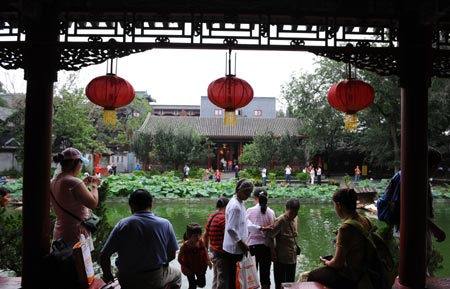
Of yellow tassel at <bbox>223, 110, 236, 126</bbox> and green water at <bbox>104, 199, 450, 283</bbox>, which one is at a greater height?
yellow tassel at <bbox>223, 110, 236, 126</bbox>

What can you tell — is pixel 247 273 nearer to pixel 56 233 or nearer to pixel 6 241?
pixel 56 233

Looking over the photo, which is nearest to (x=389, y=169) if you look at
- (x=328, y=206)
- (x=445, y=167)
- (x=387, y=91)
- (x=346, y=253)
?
(x=445, y=167)

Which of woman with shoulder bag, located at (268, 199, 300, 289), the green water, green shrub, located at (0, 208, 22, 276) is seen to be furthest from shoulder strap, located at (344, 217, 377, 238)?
the green water

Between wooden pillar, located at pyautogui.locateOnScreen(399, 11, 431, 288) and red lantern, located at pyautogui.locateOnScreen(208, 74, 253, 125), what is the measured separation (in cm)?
137

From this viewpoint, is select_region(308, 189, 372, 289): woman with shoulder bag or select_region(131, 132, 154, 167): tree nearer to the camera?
select_region(308, 189, 372, 289): woman with shoulder bag

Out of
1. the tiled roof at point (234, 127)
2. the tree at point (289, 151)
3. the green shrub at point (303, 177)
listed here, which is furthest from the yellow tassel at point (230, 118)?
the tiled roof at point (234, 127)

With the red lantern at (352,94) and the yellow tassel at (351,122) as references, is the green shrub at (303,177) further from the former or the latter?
the red lantern at (352,94)

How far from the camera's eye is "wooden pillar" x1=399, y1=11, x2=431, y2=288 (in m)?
3.31

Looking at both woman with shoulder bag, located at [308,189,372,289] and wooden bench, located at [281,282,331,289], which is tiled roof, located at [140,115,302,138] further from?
woman with shoulder bag, located at [308,189,372,289]

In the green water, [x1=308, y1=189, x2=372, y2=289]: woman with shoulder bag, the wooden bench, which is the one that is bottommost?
the green water

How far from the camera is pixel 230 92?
367 centimetres

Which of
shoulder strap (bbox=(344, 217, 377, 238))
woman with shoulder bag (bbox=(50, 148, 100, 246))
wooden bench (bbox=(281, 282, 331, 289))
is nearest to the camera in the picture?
shoulder strap (bbox=(344, 217, 377, 238))

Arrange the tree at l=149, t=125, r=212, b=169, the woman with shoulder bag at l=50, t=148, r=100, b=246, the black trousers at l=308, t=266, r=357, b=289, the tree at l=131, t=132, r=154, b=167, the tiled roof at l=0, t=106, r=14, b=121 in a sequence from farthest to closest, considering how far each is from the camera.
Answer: the tiled roof at l=0, t=106, r=14, b=121
the tree at l=131, t=132, r=154, b=167
the tree at l=149, t=125, r=212, b=169
the woman with shoulder bag at l=50, t=148, r=100, b=246
the black trousers at l=308, t=266, r=357, b=289

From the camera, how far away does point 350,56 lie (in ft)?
11.4
